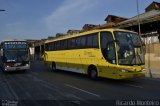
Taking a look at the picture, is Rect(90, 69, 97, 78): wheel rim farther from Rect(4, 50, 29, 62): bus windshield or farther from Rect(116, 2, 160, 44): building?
Rect(116, 2, 160, 44): building

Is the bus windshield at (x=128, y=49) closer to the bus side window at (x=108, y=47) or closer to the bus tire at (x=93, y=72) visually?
the bus side window at (x=108, y=47)

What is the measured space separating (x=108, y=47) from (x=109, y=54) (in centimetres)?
41

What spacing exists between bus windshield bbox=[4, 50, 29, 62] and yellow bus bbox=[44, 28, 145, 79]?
5581 millimetres

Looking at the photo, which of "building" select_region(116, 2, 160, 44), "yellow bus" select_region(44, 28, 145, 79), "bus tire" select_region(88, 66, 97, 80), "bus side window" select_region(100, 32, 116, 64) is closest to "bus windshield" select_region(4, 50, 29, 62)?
"yellow bus" select_region(44, 28, 145, 79)

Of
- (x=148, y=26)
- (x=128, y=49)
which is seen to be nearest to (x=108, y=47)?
(x=128, y=49)

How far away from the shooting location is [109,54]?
1577cm

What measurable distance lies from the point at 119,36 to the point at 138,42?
52.9 inches

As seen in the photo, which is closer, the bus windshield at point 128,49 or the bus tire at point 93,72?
the bus windshield at point 128,49

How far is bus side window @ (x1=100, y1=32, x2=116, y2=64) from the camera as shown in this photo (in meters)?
15.5

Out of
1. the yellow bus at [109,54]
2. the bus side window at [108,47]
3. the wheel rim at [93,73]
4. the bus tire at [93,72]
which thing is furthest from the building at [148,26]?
the bus side window at [108,47]

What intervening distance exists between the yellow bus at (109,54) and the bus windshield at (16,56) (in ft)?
18.3

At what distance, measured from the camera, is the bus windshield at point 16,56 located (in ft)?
76.9

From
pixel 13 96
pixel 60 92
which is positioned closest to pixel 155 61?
pixel 60 92

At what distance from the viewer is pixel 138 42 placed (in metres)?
16.2
